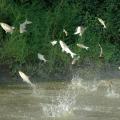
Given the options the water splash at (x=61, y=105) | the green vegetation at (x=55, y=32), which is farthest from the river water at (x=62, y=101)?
the green vegetation at (x=55, y=32)

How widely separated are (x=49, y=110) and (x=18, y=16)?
367cm

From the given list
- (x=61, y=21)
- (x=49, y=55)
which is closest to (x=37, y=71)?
(x=49, y=55)

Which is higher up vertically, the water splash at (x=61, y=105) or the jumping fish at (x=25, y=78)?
the jumping fish at (x=25, y=78)

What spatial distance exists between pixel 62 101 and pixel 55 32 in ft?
9.54

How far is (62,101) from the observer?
1194 centimetres

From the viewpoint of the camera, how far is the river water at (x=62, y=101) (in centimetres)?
1086

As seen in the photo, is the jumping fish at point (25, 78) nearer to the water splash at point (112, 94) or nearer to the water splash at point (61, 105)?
the water splash at point (61, 105)

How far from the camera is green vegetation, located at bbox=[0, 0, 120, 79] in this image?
13930 millimetres

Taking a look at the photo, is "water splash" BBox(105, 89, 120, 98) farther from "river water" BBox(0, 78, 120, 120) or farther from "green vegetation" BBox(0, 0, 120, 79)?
"green vegetation" BBox(0, 0, 120, 79)

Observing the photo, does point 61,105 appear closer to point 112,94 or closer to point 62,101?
point 62,101

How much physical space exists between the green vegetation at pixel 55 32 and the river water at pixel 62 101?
873 mm

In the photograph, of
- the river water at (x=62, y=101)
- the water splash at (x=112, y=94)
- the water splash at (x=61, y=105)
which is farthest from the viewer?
the water splash at (x=112, y=94)

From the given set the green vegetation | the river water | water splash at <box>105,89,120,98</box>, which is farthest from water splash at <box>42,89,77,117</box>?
the green vegetation

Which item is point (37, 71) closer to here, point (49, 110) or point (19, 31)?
point (19, 31)
